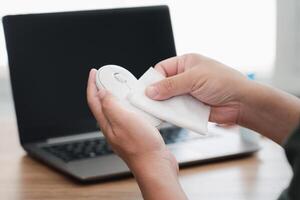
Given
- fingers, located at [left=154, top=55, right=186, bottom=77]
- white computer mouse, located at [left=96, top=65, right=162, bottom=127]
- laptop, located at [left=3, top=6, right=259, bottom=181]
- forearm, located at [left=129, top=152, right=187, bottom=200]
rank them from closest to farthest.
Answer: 1. forearm, located at [left=129, top=152, right=187, bottom=200]
2. white computer mouse, located at [left=96, top=65, right=162, bottom=127]
3. fingers, located at [left=154, top=55, right=186, bottom=77]
4. laptop, located at [left=3, top=6, right=259, bottom=181]

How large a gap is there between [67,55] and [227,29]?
710mm

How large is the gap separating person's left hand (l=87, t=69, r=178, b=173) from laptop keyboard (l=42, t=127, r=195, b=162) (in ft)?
0.93

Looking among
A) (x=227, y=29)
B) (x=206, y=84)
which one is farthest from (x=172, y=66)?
(x=227, y=29)

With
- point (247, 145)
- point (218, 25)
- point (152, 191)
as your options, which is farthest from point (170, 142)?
point (218, 25)

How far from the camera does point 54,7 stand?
1.85m

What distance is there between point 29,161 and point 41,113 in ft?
0.36

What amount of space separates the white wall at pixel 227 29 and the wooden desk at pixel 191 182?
0.67 m

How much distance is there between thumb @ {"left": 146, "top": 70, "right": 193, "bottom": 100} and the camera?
1044 millimetres

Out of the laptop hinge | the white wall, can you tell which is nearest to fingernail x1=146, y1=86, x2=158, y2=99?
the laptop hinge

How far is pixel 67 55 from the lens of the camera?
4.48 feet

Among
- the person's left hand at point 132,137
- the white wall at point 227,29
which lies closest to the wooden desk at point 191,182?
the person's left hand at point 132,137

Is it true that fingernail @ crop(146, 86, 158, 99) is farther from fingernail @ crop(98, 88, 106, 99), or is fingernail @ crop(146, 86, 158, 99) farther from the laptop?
the laptop

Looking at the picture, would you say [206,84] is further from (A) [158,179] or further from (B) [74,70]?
(B) [74,70]

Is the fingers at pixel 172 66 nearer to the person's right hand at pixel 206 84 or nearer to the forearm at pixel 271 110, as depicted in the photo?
the person's right hand at pixel 206 84
